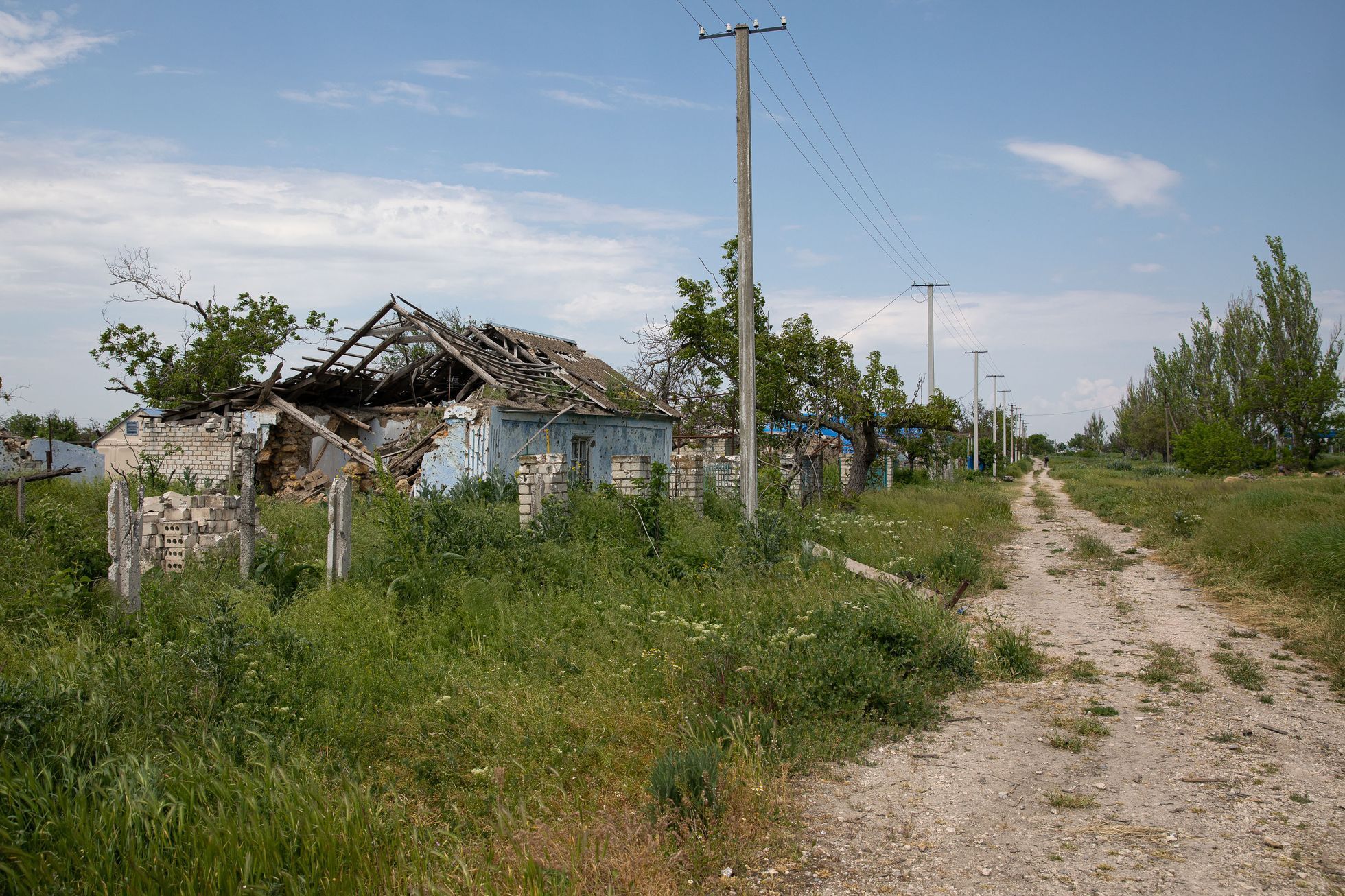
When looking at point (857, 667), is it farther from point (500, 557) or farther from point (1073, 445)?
point (1073, 445)

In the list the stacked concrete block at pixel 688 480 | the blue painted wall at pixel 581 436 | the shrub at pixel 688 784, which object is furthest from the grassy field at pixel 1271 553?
the blue painted wall at pixel 581 436

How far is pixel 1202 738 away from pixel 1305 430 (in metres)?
39.3

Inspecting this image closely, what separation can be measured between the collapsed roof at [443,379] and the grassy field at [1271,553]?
434 inches

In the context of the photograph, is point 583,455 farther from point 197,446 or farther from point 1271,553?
point 1271,553

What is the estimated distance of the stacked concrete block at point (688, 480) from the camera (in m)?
13.0

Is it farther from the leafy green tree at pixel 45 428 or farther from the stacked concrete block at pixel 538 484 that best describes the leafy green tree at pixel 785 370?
the leafy green tree at pixel 45 428

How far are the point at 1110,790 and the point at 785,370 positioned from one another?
14699 millimetres

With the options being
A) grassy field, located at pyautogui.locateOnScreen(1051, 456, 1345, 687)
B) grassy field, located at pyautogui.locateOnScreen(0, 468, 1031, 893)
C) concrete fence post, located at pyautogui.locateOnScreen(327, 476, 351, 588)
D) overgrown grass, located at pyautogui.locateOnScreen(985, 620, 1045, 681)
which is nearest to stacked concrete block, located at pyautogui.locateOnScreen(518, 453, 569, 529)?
grassy field, located at pyautogui.locateOnScreen(0, 468, 1031, 893)

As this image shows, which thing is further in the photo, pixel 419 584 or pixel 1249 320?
pixel 1249 320

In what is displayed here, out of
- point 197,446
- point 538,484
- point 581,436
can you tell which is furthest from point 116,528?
point 197,446

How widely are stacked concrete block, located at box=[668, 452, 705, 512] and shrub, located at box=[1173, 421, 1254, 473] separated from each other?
3247 cm

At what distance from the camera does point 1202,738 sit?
5.00m

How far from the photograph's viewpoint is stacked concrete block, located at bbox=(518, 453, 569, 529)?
10.2m

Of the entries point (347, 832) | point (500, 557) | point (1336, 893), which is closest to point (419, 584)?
point (500, 557)
